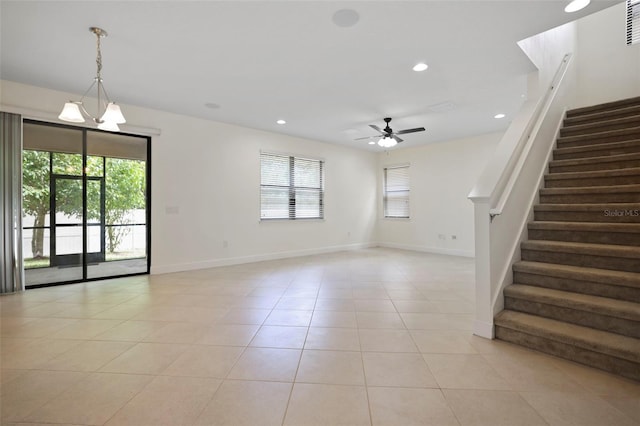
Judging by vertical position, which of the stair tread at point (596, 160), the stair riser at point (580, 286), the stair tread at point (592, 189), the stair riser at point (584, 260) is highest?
the stair tread at point (596, 160)

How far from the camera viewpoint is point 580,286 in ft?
8.00

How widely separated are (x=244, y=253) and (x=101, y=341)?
140 inches

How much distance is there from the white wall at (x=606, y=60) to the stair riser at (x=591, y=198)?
2.76 metres

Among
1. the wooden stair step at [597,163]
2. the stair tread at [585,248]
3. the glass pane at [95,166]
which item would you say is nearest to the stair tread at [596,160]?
the wooden stair step at [597,163]

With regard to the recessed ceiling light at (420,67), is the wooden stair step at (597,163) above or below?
below

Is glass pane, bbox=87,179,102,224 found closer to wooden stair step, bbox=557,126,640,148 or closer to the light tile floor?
the light tile floor

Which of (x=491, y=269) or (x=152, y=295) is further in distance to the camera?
(x=152, y=295)

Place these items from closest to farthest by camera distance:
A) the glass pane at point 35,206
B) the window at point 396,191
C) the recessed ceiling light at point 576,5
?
the recessed ceiling light at point 576,5 < the glass pane at point 35,206 < the window at point 396,191

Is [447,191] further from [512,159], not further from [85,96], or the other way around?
[85,96]

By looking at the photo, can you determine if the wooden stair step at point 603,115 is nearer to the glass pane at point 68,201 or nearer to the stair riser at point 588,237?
the stair riser at point 588,237

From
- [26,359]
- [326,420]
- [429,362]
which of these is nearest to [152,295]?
[26,359]

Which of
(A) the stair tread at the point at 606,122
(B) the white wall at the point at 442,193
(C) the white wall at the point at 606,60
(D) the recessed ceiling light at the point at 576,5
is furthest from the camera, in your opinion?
(B) the white wall at the point at 442,193

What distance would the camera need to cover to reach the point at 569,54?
4363 mm

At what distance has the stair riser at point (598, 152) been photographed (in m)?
3.22
